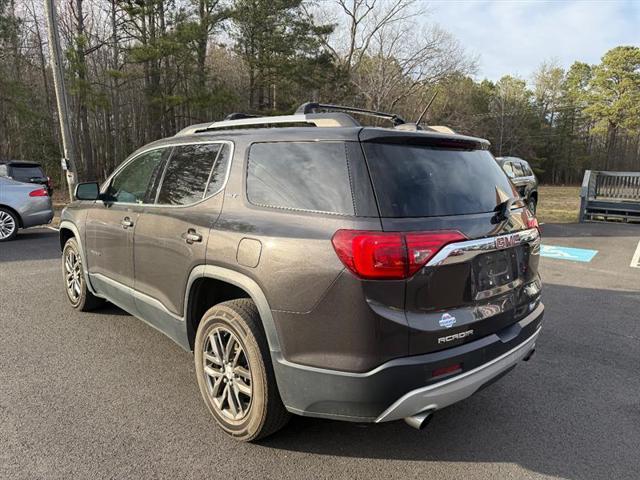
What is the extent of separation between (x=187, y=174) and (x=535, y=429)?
2.96 metres

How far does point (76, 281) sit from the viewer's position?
4938 mm

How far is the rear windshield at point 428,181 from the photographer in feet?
7.41

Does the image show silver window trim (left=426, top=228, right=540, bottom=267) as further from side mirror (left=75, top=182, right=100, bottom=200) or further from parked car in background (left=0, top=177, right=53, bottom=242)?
parked car in background (left=0, top=177, right=53, bottom=242)

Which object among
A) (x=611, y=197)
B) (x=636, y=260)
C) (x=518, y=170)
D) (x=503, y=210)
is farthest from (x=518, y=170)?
(x=503, y=210)

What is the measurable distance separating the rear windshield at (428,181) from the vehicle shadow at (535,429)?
1.43 metres

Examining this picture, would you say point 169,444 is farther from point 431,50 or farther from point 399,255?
point 431,50

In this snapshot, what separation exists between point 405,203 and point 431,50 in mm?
31340

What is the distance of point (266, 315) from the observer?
2402 mm

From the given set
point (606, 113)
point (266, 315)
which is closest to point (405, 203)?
point (266, 315)

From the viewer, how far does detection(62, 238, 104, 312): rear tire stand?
4762 millimetres

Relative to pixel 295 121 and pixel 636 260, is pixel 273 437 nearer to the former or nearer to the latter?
pixel 295 121

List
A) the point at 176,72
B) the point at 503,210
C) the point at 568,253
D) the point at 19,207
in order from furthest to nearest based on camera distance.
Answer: the point at 176,72 < the point at 19,207 < the point at 568,253 < the point at 503,210

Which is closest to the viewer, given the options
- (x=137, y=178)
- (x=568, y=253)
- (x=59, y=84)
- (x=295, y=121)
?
(x=295, y=121)

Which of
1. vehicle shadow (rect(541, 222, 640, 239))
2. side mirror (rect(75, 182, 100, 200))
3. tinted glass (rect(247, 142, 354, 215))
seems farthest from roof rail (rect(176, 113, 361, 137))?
vehicle shadow (rect(541, 222, 640, 239))
